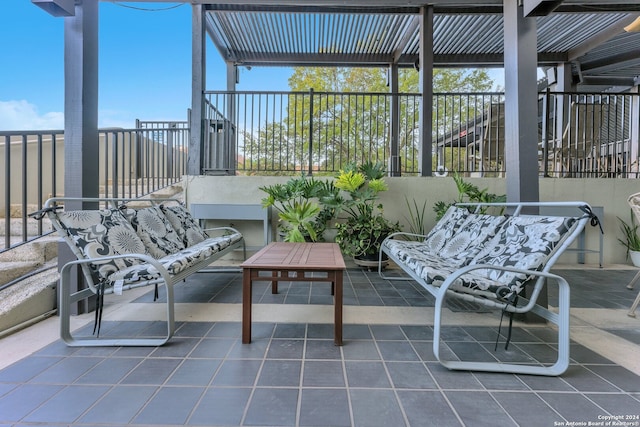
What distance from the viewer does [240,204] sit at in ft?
15.5

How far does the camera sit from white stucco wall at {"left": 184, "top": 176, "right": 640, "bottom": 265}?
4.71m

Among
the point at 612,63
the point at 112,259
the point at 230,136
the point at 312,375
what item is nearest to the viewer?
the point at 312,375

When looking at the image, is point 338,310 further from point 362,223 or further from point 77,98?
point 77,98

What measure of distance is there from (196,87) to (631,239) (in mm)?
7361

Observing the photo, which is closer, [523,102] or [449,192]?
[523,102]

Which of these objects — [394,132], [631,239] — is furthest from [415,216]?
[631,239]

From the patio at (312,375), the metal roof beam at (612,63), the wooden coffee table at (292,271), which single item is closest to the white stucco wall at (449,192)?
the patio at (312,375)

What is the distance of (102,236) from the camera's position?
227 centimetres

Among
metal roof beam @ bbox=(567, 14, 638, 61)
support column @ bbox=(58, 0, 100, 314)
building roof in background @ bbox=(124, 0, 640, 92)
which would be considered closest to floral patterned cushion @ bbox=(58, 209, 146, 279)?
support column @ bbox=(58, 0, 100, 314)

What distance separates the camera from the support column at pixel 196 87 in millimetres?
4785

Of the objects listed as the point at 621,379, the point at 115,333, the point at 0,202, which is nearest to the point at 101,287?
the point at 115,333

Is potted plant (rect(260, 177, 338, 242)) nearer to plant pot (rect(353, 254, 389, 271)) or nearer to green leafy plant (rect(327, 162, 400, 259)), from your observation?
green leafy plant (rect(327, 162, 400, 259))

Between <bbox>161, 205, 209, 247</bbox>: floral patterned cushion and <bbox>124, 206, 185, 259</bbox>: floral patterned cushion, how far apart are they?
11 centimetres

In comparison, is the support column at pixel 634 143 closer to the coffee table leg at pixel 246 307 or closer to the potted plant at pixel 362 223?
the potted plant at pixel 362 223
